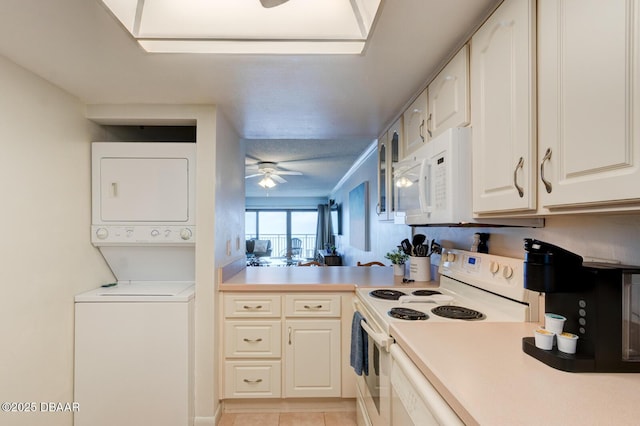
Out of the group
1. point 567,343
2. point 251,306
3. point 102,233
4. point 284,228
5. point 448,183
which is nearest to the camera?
point 567,343

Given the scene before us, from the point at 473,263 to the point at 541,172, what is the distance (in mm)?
844

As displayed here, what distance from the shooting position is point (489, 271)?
1.56 metres

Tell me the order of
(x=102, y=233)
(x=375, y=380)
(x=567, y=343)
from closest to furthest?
(x=567, y=343) < (x=375, y=380) < (x=102, y=233)

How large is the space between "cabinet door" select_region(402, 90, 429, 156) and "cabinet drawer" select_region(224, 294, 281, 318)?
4.33 ft

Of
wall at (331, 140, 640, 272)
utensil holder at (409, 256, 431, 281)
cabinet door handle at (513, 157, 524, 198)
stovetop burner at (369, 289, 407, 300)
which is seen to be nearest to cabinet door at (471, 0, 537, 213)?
cabinet door handle at (513, 157, 524, 198)

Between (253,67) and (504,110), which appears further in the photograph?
(253,67)

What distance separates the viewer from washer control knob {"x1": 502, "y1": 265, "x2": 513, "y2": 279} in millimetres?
1410

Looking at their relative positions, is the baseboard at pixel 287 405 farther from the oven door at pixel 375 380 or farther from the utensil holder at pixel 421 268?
the utensil holder at pixel 421 268

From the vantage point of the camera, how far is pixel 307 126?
2.52 metres

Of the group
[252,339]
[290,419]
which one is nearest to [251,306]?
[252,339]

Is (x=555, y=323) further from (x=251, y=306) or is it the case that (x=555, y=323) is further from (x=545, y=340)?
(x=251, y=306)

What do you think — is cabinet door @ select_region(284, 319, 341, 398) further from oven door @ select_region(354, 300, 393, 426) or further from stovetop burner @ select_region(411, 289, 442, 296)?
stovetop burner @ select_region(411, 289, 442, 296)

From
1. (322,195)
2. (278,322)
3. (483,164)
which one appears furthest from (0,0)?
(322,195)

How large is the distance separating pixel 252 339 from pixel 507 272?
161 cm
